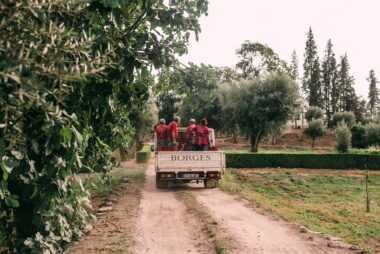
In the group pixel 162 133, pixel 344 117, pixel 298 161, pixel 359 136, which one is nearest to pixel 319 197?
pixel 162 133

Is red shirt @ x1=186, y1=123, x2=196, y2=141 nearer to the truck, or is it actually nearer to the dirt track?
the truck

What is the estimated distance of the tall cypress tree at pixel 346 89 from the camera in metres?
92.2

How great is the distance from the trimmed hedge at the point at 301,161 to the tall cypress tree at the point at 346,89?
6503cm

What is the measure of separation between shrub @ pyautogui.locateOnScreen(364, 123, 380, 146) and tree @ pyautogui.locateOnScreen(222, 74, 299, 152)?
20.6 m

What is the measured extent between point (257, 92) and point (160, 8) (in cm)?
3784

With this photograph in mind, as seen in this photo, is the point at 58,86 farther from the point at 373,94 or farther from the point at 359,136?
the point at 373,94

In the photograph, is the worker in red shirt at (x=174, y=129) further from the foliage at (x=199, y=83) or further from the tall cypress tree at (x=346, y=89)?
the tall cypress tree at (x=346, y=89)

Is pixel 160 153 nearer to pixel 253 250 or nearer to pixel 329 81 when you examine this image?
pixel 253 250

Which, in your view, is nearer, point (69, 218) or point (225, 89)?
point (69, 218)

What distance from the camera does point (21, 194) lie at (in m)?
5.18

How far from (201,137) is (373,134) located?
46.3m

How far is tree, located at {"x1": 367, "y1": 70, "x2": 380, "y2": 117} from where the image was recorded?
116 metres

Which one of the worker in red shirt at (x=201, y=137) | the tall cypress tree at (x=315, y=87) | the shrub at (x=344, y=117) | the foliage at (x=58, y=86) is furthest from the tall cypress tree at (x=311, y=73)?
the foliage at (x=58, y=86)

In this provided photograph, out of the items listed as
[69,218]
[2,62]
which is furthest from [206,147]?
[2,62]
